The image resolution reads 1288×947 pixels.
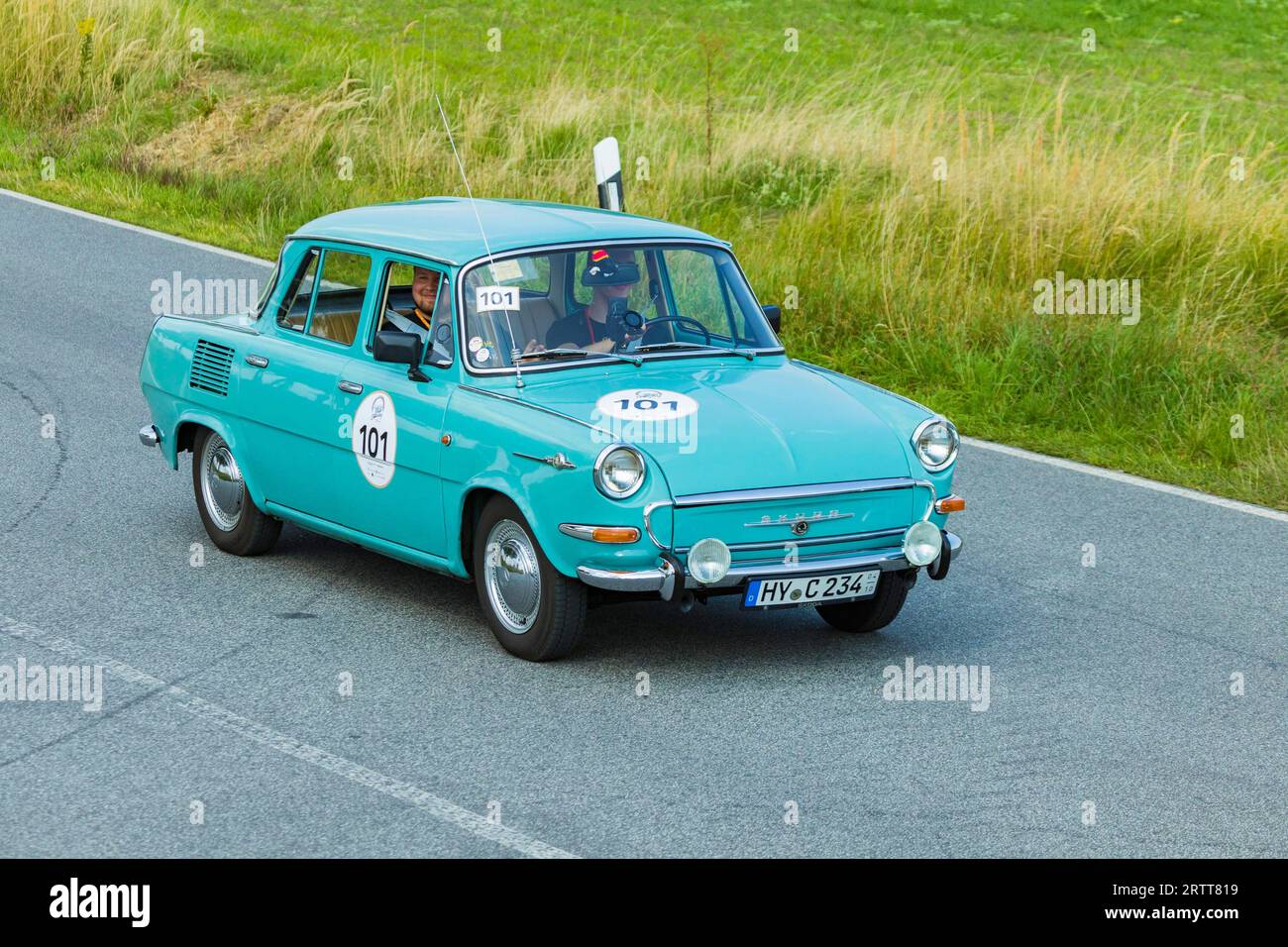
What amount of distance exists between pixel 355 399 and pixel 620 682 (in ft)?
5.95

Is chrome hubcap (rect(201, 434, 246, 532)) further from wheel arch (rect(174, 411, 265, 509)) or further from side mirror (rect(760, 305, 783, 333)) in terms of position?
side mirror (rect(760, 305, 783, 333))

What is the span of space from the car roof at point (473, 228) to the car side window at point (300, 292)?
0.41ft

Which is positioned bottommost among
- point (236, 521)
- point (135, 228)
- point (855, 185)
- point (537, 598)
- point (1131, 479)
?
point (135, 228)

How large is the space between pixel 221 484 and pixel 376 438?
1426 mm

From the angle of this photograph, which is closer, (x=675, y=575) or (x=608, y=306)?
(x=675, y=575)

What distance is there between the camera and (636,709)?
698 cm

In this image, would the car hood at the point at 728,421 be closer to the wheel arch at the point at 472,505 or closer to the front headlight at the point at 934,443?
the front headlight at the point at 934,443

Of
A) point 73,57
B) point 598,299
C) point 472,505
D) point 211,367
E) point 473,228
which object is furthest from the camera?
point 73,57

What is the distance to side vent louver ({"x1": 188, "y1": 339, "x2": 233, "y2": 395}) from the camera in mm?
8914

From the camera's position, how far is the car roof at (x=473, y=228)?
8125mm

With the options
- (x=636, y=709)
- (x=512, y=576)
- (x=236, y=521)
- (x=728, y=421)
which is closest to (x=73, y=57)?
(x=236, y=521)

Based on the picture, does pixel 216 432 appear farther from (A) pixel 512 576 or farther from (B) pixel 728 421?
(B) pixel 728 421

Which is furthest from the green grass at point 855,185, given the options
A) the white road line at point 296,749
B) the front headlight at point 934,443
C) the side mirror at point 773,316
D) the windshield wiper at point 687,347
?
the white road line at point 296,749
